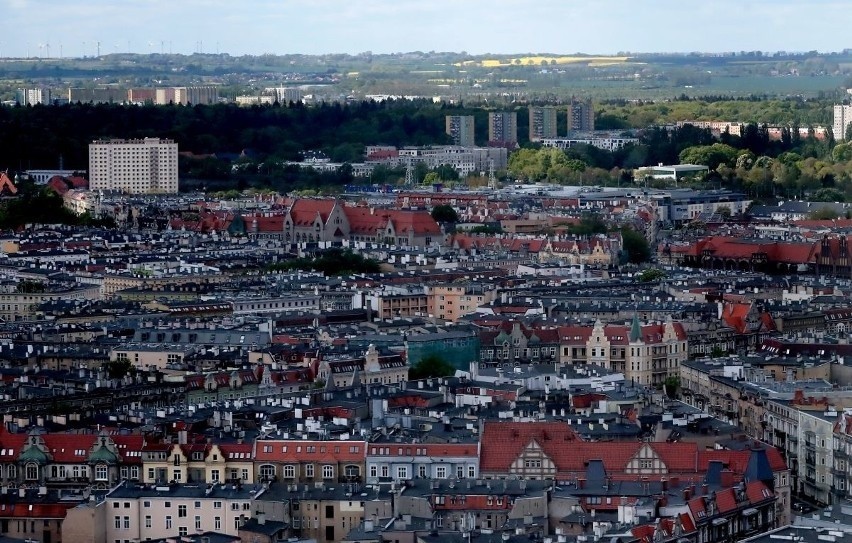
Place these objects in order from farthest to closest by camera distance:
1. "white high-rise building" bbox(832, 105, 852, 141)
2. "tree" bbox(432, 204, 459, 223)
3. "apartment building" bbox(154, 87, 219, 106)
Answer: "apartment building" bbox(154, 87, 219, 106)
"white high-rise building" bbox(832, 105, 852, 141)
"tree" bbox(432, 204, 459, 223)

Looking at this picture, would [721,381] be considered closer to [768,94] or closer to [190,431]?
[190,431]

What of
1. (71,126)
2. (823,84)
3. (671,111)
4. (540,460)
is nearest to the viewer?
(540,460)

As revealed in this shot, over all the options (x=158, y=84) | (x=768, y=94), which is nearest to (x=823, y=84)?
(x=768, y=94)

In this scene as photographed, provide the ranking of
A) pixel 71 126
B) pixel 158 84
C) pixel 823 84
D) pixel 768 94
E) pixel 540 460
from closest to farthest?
pixel 540 460 < pixel 71 126 < pixel 768 94 < pixel 823 84 < pixel 158 84

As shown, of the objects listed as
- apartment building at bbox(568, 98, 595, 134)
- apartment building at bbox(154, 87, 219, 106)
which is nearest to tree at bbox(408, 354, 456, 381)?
apartment building at bbox(568, 98, 595, 134)

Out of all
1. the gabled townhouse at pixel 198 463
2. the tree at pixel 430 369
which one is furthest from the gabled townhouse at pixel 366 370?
the gabled townhouse at pixel 198 463

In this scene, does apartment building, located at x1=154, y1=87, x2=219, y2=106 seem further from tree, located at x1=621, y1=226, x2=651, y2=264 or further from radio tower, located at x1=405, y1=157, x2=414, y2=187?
tree, located at x1=621, y1=226, x2=651, y2=264
